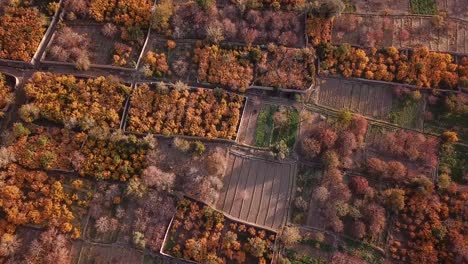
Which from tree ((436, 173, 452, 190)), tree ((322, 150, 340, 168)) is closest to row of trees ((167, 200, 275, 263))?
tree ((322, 150, 340, 168))

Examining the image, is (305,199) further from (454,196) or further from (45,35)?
(45,35)

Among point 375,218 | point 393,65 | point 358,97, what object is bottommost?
point 375,218

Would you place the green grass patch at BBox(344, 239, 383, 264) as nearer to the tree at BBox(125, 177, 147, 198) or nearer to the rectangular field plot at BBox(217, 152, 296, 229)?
the rectangular field plot at BBox(217, 152, 296, 229)

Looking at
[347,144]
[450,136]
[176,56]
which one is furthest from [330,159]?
[176,56]

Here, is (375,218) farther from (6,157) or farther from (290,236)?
A: (6,157)

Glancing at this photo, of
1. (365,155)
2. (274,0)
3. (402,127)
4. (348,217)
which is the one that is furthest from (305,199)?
(274,0)
